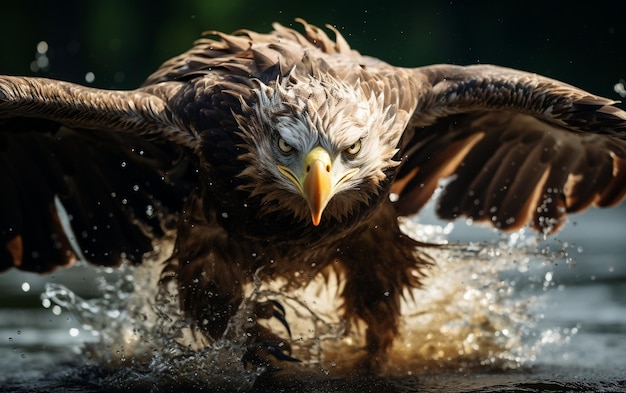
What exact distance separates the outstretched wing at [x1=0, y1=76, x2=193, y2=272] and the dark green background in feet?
29.5

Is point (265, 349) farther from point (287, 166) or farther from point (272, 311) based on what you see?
point (287, 166)

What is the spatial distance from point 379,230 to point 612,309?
2.66 meters

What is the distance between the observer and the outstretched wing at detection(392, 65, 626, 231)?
5.47 meters

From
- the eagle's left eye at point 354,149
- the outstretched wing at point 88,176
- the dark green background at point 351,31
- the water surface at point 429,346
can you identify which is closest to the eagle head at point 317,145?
the eagle's left eye at point 354,149

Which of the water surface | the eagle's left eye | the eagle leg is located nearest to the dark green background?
the water surface

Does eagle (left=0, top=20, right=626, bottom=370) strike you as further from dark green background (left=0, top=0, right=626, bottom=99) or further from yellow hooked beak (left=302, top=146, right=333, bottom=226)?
dark green background (left=0, top=0, right=626, bottom=99)

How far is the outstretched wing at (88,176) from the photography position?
5.18 meters

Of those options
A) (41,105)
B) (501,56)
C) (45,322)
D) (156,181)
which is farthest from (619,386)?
(501,56)

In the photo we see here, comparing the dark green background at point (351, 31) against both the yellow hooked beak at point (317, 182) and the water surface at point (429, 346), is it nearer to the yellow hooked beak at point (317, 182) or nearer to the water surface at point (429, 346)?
the water surface at point (429, 346)

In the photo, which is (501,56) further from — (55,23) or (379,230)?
(379,230)

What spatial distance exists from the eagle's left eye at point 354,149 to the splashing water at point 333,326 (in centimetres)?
116

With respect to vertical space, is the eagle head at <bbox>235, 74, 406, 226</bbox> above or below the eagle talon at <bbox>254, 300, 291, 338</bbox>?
above

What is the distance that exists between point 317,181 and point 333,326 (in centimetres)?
176

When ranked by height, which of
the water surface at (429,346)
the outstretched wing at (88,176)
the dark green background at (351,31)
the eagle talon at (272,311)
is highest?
the dark green background at (351,31)
